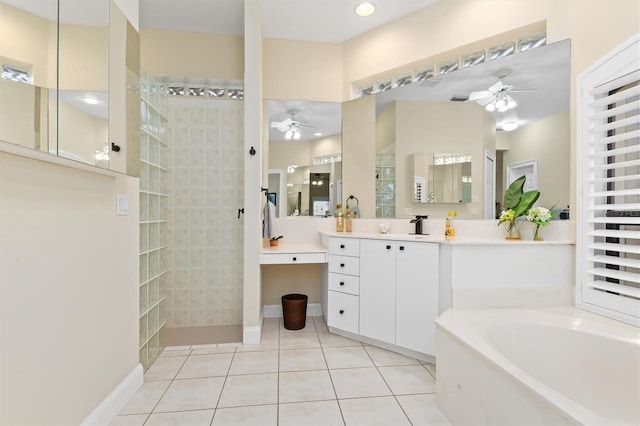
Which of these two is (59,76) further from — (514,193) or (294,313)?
(514,193)

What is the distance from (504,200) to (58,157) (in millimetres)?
2791

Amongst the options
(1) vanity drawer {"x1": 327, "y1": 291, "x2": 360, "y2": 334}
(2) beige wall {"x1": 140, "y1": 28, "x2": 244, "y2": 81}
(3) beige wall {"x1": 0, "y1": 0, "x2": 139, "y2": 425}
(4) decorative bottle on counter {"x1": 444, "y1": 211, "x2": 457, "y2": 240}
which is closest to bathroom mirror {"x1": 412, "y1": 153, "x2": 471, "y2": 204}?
(4) decorative bottle on counter {"x1": 444, "y1": 211, "x2": 457, "y2": 240}

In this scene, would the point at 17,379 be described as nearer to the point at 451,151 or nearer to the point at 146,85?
the point at 146,85

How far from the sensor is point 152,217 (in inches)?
91.8

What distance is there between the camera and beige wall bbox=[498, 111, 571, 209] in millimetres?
2176

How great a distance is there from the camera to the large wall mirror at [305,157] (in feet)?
10.6

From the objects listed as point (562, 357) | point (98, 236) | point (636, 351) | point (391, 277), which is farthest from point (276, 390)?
point (636, 351)

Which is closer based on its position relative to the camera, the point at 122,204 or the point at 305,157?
the point at 122,204

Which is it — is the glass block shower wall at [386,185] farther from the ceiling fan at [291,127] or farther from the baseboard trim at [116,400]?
the baseboard trim at [116,400]

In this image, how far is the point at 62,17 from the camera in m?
1.24

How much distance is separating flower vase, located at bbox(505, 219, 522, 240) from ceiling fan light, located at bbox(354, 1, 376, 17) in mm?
2228

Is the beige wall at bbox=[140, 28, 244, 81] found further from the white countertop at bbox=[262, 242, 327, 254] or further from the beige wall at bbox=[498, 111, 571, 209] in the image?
the beige wall at bbox=[498, 111, 571, 209]

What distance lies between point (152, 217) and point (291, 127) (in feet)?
5.39

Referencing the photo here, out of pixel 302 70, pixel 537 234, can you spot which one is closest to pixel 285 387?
pixel 537 234
